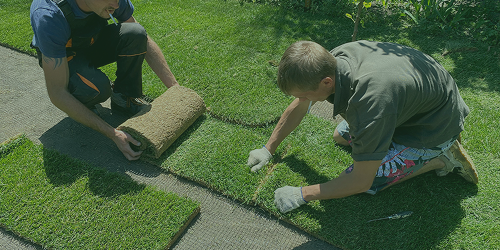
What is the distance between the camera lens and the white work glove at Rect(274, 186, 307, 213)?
7.91ft

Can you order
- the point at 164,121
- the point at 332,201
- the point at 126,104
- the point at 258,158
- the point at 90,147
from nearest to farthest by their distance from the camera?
the point at 332,201 < the point at 258,158 < the point at 164,121 < the point at 90,147 < the point at 126,104

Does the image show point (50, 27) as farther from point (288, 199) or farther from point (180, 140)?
point (288, 199)

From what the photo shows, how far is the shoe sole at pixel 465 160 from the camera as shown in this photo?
101 inches

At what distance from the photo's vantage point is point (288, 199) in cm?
244

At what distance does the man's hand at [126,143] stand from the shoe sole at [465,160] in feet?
8.03

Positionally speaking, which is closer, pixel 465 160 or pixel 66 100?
pixel 465 160

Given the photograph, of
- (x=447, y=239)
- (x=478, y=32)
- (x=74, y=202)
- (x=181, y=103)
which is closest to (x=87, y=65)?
(x=181, y=103)

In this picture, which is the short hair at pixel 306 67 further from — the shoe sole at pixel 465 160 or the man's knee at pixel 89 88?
the man's knee at pixel 89 88

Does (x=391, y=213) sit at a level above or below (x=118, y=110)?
above

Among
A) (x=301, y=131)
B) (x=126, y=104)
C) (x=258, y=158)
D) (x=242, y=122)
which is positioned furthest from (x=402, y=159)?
(x=126, y=104)

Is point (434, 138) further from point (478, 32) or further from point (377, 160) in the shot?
point (478, 32)

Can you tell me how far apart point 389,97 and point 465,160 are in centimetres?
118

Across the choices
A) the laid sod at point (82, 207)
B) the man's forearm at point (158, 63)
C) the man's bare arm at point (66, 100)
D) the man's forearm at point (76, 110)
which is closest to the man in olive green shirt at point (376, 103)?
the laid sod at point (82, 207)

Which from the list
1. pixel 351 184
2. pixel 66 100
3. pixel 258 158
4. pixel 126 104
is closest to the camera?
pixel 351 184
